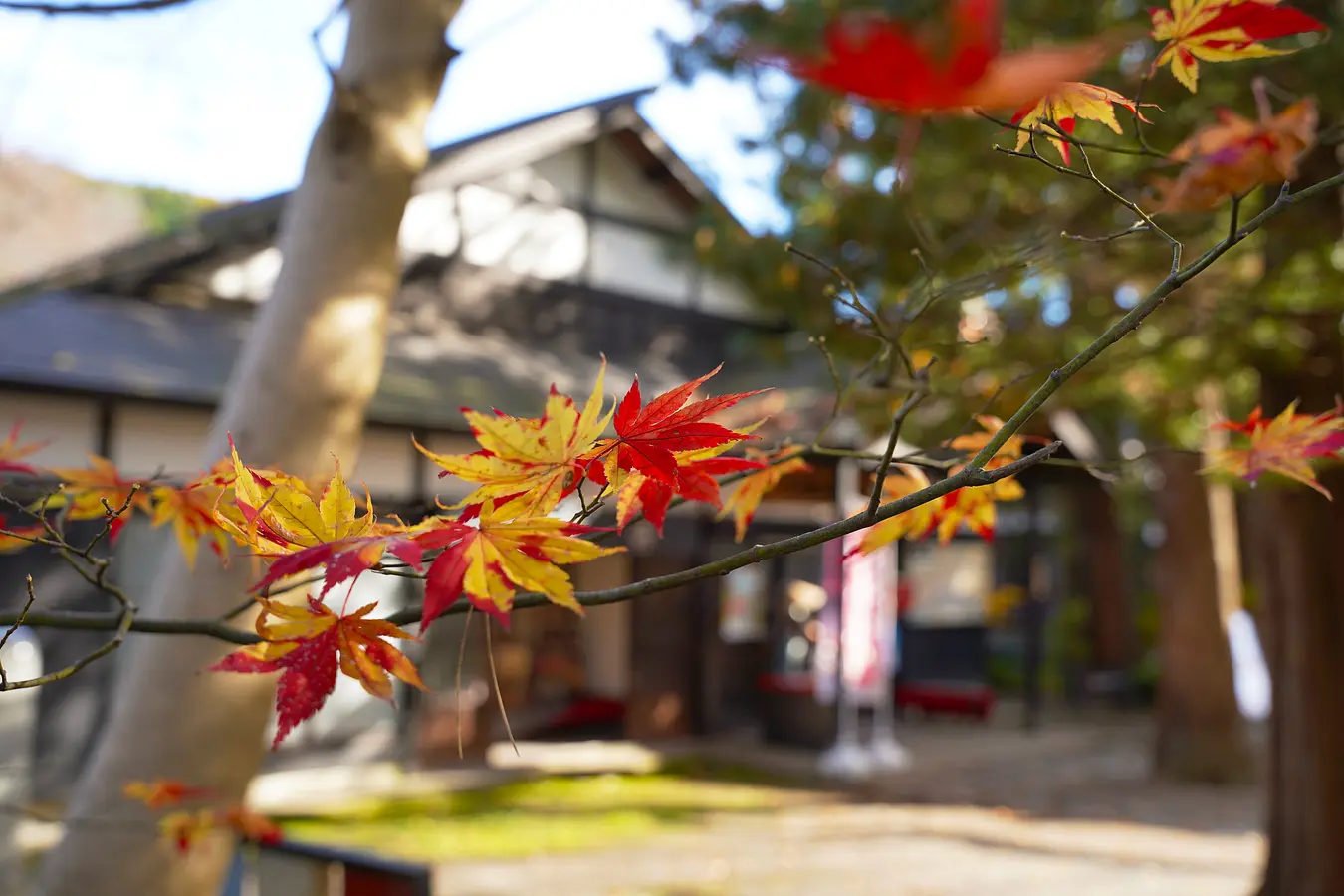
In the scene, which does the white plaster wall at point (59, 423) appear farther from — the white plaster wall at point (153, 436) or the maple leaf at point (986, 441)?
the maple leaf at point (986, 441)

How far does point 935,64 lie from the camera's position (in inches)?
21.1

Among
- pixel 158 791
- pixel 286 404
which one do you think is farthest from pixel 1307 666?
pixel 158 791

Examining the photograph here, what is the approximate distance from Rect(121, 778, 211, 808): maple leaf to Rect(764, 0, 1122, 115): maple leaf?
6.89ft

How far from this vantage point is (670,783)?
9.59 meters

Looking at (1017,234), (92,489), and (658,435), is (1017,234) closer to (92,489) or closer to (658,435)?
(92,489)

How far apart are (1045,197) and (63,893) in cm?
725

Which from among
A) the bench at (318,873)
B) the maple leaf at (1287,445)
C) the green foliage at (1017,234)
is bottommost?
the bench at (318,873)

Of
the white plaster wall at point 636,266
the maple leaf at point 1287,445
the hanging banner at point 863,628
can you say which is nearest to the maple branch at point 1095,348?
the maple leaf at point 1287,445

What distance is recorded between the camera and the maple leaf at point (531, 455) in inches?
38.1

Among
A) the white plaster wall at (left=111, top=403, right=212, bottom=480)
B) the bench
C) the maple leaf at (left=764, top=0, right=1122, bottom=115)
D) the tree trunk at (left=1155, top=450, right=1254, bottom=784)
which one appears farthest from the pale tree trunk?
the tree trunk at (left=1155, top=450, right=1254, bottom=784)

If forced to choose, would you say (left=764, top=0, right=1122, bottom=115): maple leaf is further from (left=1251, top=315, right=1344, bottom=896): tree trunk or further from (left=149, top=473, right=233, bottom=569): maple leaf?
(left=1251, top=315, right=1344, bottom=896): tree trunk

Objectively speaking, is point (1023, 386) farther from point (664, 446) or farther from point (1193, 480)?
point (1193, 480)

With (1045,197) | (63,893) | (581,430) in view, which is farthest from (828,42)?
(1045,197)

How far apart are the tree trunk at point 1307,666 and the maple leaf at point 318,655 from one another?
511cm
